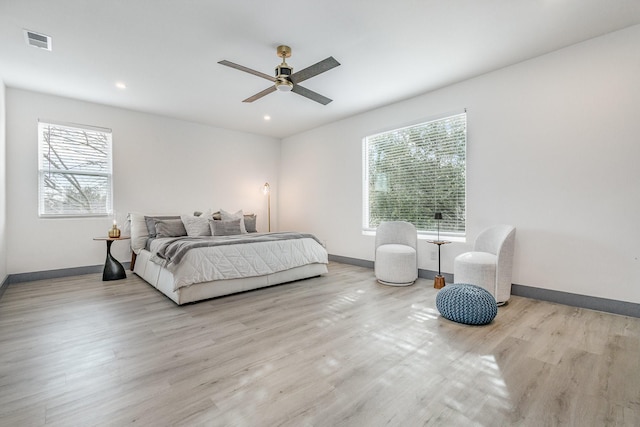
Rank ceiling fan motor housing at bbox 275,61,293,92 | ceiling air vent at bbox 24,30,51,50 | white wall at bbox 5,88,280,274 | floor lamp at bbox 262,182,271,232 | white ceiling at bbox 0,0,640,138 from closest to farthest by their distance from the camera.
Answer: white ceiling at bbox 0,0,640,138 → ceiling air vent at bbox 24,30,51,50 → ceiling fan motor housing at bbox 275,61,293,92 → white wall at bbox 5,88,280,274 → floor lamp at bbox 262,182,271,232

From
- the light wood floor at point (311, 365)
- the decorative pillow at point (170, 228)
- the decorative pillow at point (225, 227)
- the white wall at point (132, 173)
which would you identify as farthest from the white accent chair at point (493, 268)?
the white wall at point (132, 173)

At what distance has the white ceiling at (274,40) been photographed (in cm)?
256

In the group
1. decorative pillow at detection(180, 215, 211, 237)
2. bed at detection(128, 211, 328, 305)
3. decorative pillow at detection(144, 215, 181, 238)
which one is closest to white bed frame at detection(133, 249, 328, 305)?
bed at detection(128, 211, 328, 305)

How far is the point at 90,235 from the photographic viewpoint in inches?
191

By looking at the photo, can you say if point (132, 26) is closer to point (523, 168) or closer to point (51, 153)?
point (51, 153)

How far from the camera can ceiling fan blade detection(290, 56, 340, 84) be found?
8.88 ft

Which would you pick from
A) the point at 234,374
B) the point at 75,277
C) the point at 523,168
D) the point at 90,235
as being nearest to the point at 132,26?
the point at 234,374

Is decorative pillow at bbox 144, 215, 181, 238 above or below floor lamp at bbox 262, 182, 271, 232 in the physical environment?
below

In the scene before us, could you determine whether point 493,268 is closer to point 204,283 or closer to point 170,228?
point 204,283

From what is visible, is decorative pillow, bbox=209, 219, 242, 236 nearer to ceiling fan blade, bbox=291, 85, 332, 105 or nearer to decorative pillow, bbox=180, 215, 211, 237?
decorative pillow, bbox=180, 215, 211, 237

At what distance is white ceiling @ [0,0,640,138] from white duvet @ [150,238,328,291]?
231 cm

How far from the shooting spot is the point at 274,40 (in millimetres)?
3031

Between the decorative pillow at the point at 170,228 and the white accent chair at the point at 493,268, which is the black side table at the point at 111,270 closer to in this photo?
the decorative pillow at the point at 170,228

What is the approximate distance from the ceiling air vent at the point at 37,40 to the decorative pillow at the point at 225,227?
2.86m
